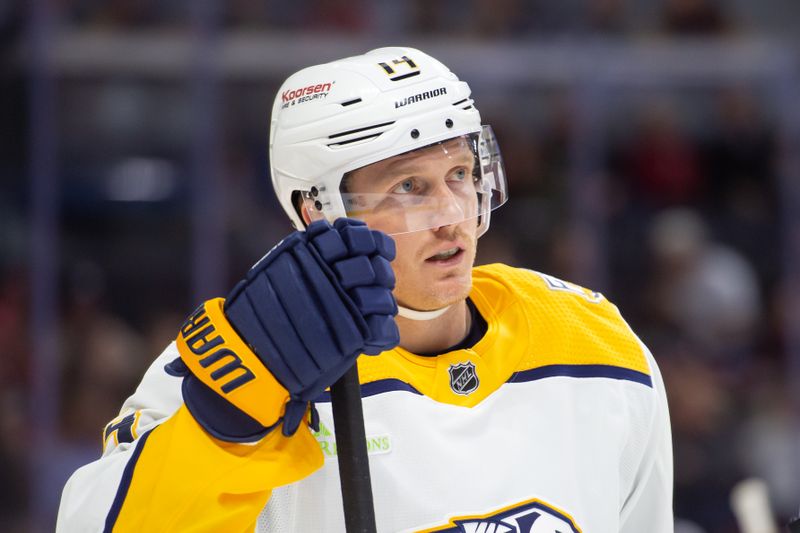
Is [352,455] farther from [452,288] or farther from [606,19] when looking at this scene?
[606,19]

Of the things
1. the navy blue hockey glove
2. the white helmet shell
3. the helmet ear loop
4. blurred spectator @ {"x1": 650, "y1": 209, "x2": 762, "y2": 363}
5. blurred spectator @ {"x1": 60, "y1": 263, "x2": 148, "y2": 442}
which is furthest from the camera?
blurred spectator @ {"x1": 650, "y1": 209, "x2": 762, "y2": 363}

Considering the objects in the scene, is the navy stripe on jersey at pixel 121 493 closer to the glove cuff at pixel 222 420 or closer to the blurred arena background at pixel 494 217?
the glove cuff at pixel 222 420

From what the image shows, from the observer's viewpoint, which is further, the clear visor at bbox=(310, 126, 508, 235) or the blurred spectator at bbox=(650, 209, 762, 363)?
the blurred spectator at bbox=(650, 209, 762, 363)

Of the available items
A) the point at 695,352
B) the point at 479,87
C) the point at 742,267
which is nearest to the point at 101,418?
the point at 479,87

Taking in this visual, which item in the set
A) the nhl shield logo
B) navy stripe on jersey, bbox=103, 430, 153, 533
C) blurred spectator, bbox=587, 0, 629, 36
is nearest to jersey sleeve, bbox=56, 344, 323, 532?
navy stripe on jersey, bbox=103, 430, 153, 533

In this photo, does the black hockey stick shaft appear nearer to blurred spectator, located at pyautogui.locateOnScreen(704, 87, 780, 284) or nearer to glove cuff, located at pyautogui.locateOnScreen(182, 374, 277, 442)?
glove cuff, located at pyautogui.locateOnScreen(182, 374, 277, 442)

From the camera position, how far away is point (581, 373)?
1761 mm

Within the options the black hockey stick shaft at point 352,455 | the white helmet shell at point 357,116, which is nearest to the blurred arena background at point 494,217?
the white helmet shell at point 357,116

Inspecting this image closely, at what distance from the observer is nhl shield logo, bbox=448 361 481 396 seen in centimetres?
171

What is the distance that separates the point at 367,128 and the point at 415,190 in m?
0.12

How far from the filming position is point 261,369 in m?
1.33

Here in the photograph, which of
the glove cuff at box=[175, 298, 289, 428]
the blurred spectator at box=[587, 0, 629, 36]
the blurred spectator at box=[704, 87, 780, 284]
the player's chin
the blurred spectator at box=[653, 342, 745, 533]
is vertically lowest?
the blurred spectator at box=[653, 342, 745, 533]

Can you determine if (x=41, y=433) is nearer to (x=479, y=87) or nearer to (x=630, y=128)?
(x=479, y=87)

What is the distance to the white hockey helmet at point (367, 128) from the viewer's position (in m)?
1.71
